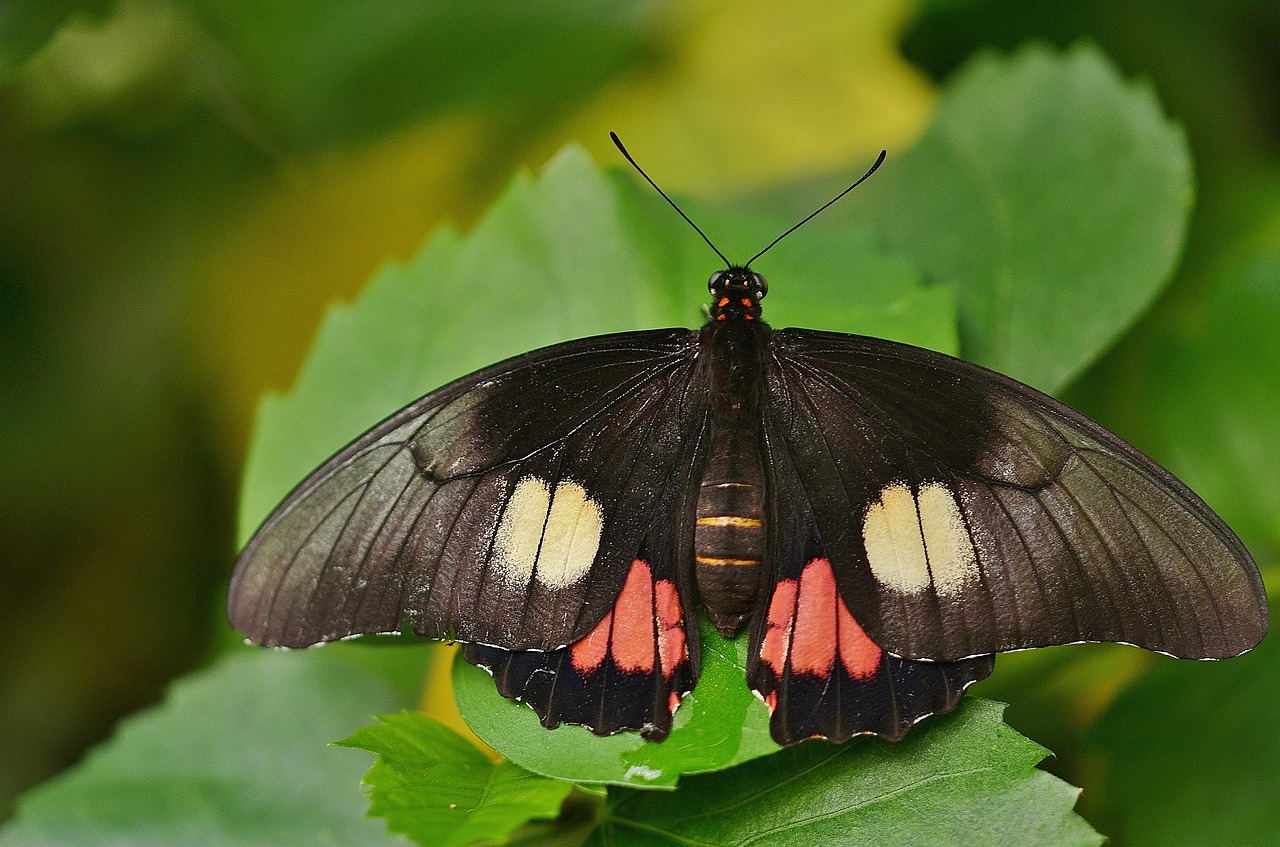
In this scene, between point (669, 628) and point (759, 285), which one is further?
point (759, 285)

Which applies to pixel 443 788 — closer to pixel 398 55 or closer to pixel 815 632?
pixel 815 632

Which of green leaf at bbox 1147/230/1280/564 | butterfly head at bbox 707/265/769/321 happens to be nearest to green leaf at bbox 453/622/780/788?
butterfly head at bbox 707/265/769/321

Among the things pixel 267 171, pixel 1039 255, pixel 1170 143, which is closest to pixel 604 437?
pixel 1039 255

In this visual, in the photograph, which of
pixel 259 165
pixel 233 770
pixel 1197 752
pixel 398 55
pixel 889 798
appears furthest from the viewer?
pixel 259 165

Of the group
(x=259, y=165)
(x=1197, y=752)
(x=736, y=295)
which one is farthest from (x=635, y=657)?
(x=259, y=165)

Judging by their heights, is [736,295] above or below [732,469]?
above

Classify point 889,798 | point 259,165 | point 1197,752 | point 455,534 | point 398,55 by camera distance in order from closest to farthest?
point 889,798, point 455,534, point 1197,752, point 398,55, point 259,165

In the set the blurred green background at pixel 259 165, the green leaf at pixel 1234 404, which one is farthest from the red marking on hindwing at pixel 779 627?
the blurred green background at pixel 259 165

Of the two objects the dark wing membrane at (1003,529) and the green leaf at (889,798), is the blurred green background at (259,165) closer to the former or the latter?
the dark wing membrane at (1003,529)
